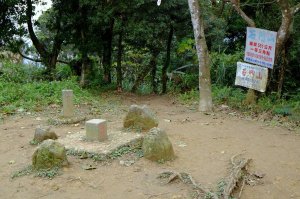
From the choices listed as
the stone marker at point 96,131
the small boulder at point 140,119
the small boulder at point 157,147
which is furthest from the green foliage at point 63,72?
the small boulder at point 157,147

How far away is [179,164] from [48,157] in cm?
193

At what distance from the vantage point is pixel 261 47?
9547 millimetres

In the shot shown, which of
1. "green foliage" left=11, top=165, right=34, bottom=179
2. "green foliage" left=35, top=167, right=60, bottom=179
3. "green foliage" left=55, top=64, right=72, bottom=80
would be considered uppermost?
"green foliage" left=55, top=64, right=72, bottom=80

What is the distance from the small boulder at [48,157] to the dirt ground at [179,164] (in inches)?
6.9

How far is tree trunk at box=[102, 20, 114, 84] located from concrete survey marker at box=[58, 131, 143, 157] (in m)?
6.75

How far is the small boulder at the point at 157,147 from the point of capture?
581cm

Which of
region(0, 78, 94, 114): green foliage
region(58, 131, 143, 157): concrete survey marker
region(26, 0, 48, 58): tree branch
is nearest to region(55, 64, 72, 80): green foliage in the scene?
region(26, 0, 48, 58): tree branch

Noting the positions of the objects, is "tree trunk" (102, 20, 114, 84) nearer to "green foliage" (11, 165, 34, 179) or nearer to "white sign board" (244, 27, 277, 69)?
"white sign board" (244, 27, 277, 69)

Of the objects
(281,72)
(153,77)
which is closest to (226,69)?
(153,77)

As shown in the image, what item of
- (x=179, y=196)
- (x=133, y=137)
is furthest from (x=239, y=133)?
(x=179, y=196)

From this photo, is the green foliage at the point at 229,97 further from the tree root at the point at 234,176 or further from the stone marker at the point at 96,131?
the stone marker at the point at 96,131

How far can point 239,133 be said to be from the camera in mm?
7605

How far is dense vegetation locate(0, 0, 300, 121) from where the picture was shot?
1080cm

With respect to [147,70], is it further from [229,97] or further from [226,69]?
[229,97]
